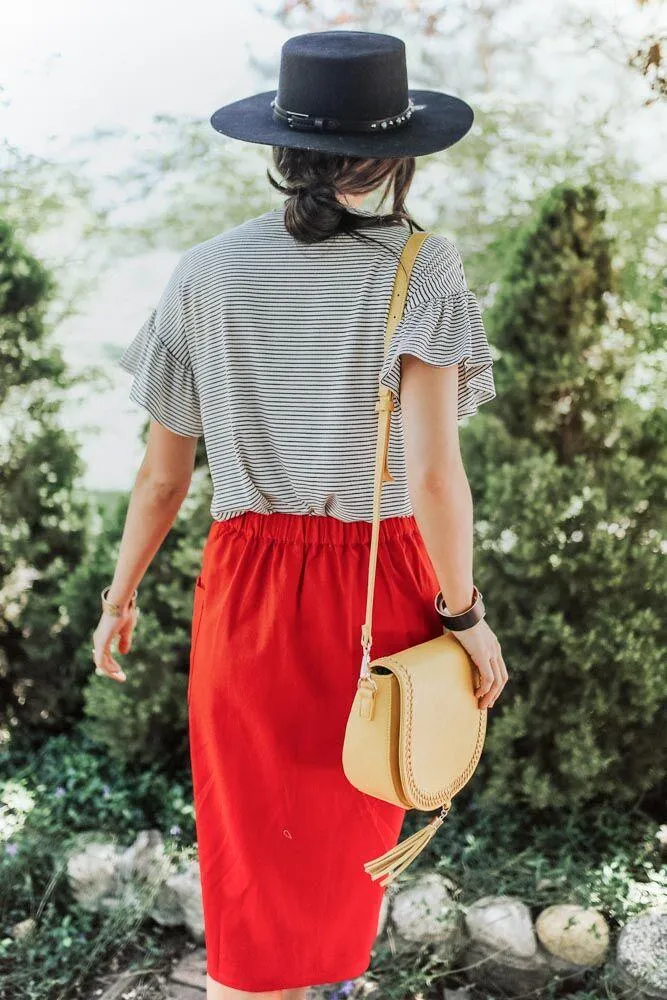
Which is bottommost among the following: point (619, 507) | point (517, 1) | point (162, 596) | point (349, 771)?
point (162, 596)

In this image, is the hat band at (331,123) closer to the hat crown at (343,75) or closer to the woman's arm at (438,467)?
the hat crown at (343,75)

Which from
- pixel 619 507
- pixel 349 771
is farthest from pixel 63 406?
pixel 349 771

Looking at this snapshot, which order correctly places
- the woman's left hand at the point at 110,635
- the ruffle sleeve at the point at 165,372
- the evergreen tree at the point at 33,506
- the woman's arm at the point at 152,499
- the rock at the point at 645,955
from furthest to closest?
the evergreen tree at the point at 33,506 → the rock at the point at 645,955 → the woman's left hand at the point at 110,635 → the woman's arm at the point at 152,499 → the ruffle sleeve at the point at 165,372

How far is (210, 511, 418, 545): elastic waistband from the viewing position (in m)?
1.73

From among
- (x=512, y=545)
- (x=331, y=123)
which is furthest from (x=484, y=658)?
(x=512, y=545)

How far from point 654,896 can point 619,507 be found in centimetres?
108

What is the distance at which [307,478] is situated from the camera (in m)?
1.68

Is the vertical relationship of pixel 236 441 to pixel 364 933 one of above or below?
above

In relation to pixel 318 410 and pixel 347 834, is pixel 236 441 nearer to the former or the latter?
pixel 318 410

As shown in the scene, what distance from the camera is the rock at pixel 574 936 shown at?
270 cm

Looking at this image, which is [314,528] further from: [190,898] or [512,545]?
[190,898]

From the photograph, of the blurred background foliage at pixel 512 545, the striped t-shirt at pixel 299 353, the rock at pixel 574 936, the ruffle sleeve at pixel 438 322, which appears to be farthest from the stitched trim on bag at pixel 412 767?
the blurred background foliage at pixel 512 545

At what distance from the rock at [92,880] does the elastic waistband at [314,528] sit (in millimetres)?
1662

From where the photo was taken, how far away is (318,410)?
164cm
